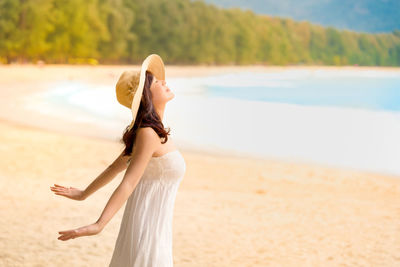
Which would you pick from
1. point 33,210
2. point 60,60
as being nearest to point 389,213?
point 33,210

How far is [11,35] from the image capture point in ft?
172

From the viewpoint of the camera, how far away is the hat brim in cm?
184

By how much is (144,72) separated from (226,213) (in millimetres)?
3888

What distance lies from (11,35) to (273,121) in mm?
38293

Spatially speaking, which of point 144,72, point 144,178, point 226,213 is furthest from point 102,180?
point 226,213

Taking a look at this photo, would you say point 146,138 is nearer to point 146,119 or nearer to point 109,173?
point 146,119

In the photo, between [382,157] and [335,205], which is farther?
[382,157]

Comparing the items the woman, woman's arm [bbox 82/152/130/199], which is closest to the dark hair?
the woman

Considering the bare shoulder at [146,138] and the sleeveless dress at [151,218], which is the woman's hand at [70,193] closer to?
the sleeveless dress at [151,218]

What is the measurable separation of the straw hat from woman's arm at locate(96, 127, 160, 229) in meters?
0.07

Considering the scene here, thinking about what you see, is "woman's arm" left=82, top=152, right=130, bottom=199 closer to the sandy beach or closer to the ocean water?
the sandy beach

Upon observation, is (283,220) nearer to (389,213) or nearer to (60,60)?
(389,213)

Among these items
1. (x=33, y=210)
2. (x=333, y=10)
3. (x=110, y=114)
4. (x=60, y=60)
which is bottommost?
(x=33, y=210)

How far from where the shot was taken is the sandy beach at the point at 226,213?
13.9 feet
